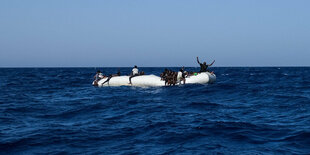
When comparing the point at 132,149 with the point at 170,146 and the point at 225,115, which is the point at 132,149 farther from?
the point at 225,115

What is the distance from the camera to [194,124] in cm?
1090

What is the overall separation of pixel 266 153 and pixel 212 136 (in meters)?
2.00

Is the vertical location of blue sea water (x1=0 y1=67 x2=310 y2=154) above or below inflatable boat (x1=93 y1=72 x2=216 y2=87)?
below

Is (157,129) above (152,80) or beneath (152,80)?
beneath

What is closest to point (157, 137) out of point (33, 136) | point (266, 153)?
point (266, 153)

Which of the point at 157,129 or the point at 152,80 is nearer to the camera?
the point at 157,129

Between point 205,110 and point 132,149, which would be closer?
point 132,149

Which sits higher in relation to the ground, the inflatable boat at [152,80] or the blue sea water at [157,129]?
the inflatable boat at [152,80]

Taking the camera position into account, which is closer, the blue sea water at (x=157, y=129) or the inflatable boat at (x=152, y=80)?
the blue sea water at (x=157, y=129)

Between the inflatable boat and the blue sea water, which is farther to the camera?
the inflatable boat

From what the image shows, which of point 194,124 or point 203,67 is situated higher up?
point 203,67

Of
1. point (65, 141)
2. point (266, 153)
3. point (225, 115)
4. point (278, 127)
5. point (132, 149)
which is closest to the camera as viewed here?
point (266, 153)

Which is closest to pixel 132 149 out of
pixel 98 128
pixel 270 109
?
pixel 98 128

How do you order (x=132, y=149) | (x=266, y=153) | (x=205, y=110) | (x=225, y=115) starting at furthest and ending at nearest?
(x=205, y=110)
(x=225, y=115)
(x=132, y=149)
(x=266, y=153)
